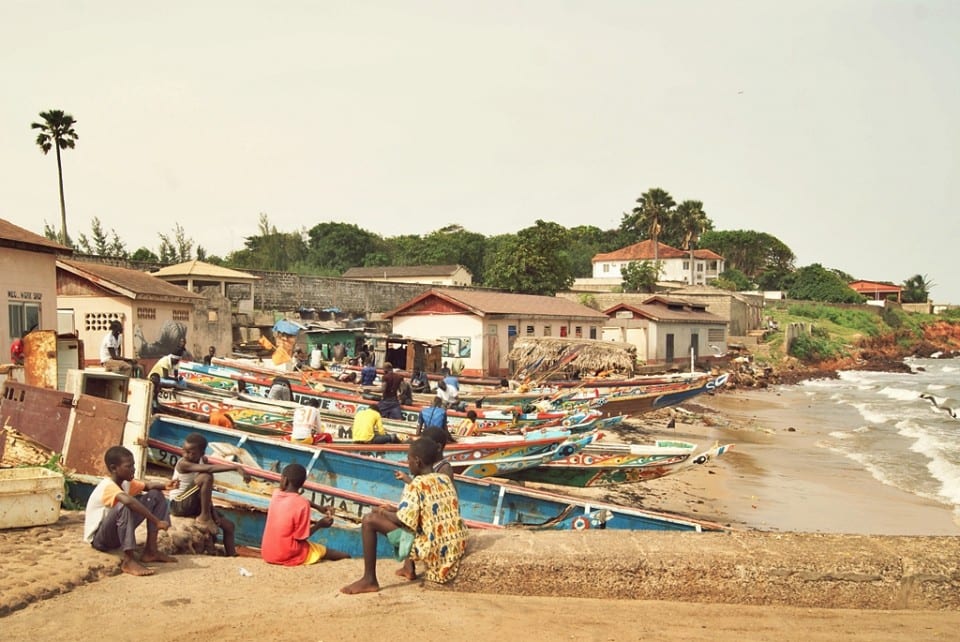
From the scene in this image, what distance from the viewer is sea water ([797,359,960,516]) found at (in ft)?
60.4

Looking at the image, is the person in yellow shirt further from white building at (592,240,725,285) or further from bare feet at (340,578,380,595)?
white building at (592,240,725,285)

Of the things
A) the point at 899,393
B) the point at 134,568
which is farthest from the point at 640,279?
the point at 134,568

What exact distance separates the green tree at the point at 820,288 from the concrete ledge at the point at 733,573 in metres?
73.5

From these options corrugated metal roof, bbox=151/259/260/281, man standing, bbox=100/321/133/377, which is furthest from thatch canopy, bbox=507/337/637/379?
man standing, bbox=100/321/133/377

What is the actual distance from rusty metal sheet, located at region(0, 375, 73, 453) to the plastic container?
6.22 ft

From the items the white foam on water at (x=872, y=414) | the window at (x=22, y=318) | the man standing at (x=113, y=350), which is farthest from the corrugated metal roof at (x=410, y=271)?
the window at (x=22, y=318)

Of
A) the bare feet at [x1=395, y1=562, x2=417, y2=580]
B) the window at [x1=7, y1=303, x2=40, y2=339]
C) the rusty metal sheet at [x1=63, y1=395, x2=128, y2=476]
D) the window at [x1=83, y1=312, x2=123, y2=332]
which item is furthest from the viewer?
the window at [x1=83, y1=312, x2=123, y2=332]

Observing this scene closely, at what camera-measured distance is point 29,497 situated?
720 cm

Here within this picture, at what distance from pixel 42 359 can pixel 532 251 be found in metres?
37.6

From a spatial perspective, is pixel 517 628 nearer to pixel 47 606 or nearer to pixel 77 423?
pixel 47 606

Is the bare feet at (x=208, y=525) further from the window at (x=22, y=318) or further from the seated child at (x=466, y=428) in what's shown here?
the window at (x=22, y=318)

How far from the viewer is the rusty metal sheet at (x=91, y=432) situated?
30.1ft

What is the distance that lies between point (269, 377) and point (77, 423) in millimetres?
9371

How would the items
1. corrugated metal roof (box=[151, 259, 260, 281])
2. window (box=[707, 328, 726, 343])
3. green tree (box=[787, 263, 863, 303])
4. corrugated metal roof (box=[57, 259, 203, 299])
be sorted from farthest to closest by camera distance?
green tree (box=[787, 263, 863, 303]), window (box=[707, 328, 726, 343]), corrugated metal roof (box=[151, 259, 260, 281]), corrugated metal roof (box=[57, 259, 203, 299])
